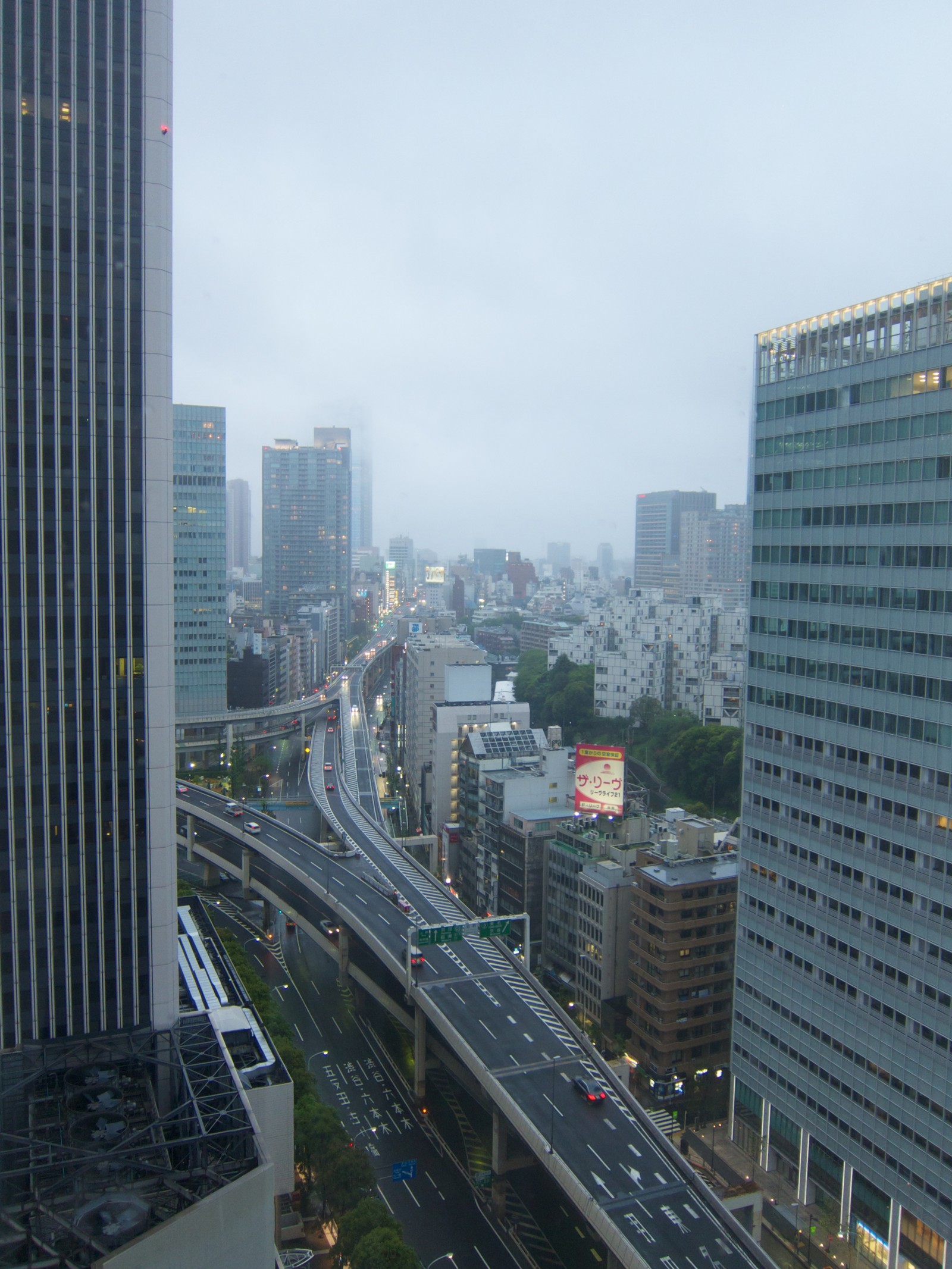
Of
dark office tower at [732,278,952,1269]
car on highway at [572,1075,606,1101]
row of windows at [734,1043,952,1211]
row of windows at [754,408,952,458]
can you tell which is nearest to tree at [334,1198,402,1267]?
car on highway at [572,1075,606,1101]

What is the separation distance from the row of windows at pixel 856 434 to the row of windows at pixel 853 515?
227 centimetres

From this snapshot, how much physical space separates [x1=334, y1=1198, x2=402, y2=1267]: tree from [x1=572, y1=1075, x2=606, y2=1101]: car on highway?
8.06 metres

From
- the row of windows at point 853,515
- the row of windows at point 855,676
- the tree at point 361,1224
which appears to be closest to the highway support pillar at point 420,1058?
the tree at point 361,1224

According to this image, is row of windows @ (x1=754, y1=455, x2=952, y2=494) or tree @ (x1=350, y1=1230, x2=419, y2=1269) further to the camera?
row of windows @ (x1=754, y1=455, x2=952, y2=494)

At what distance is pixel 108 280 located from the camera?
99.8 ft

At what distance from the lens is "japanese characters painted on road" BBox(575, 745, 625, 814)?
2322 inches

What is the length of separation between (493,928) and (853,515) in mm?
23789

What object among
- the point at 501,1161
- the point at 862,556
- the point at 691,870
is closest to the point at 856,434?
the point at 862,556

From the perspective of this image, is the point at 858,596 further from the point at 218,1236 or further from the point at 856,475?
the point at 218,1236

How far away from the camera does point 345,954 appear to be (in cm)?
5681

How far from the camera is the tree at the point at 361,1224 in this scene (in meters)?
31.0

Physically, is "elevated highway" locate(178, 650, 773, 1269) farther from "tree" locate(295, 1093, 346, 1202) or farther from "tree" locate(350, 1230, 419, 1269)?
"tree" locate(295, 1093, 346, 1202)

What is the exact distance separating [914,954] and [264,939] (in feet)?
148

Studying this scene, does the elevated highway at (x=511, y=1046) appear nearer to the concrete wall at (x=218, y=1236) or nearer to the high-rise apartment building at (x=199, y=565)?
the concrete wall at (x=218, y=1236)
